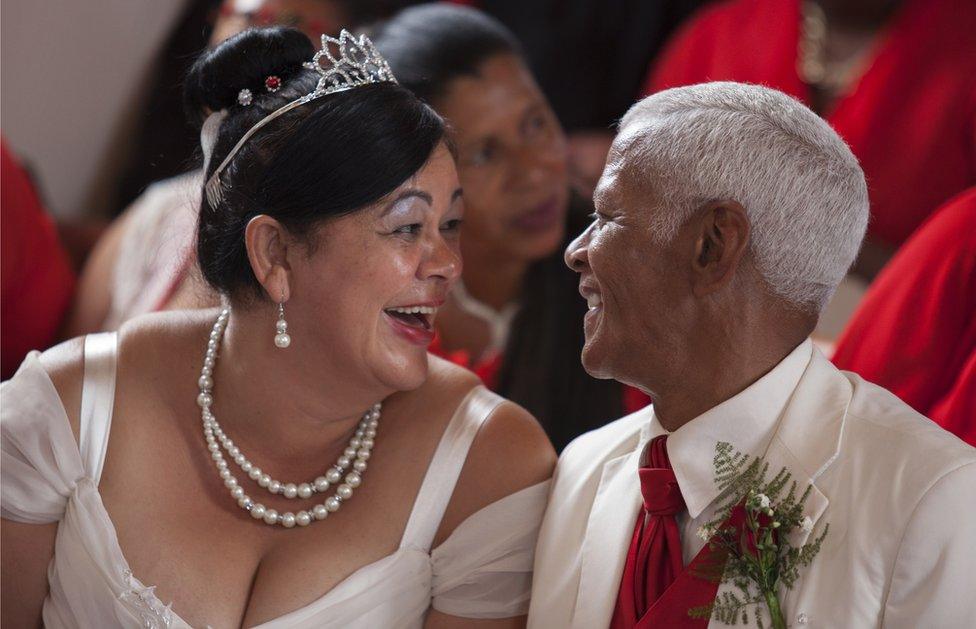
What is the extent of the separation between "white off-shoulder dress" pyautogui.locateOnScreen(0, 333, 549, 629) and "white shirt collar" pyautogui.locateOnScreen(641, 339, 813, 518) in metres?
0.37

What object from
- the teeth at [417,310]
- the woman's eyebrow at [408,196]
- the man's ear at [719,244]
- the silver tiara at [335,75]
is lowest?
the teeth at [417,310]

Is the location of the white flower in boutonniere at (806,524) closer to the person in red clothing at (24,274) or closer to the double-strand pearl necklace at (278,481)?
the double-strand pearl necklace at (278,481)

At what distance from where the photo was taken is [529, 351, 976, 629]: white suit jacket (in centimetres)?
157

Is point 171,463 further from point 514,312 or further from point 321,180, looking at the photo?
point 514,312

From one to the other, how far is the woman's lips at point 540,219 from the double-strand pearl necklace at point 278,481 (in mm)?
1109

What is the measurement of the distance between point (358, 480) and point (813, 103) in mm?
2259

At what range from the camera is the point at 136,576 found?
2.06 meters

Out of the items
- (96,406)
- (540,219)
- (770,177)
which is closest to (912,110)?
(540,219)

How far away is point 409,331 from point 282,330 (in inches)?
8.6

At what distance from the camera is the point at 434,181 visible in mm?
2074

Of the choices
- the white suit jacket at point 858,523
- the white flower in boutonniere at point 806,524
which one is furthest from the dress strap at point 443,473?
the white flower in boutonniere at point 806,524

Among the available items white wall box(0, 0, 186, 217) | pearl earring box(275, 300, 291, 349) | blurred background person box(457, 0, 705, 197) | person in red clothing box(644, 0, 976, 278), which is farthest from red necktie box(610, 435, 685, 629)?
white wall box(0, 0, 186, 217)

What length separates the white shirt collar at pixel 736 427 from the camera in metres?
1.78

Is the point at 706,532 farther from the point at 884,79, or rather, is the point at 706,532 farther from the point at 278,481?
the point at 884,79
